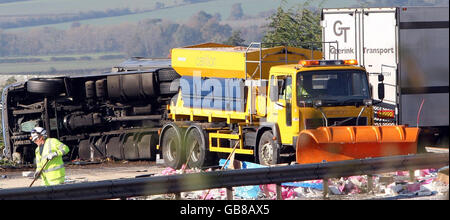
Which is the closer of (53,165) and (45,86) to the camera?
(53,165)

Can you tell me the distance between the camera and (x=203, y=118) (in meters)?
20.5

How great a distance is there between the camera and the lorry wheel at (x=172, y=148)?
67.5 ft

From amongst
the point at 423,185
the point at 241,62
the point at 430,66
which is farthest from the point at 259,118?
the point at 430,66

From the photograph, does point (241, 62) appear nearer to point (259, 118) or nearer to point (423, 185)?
point (259, 118)

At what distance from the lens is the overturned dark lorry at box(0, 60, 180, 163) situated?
24375 millimetres

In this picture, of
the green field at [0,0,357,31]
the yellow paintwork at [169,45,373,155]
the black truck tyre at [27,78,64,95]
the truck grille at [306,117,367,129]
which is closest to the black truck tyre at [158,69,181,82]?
the yellow paintwork at [169,45,373,155]

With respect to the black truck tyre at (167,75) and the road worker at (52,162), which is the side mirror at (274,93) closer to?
the road worker at (52,162)

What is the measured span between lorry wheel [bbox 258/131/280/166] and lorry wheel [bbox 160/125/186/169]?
11.8ft

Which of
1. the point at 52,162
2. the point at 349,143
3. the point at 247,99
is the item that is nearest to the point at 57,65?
the point at 247,99

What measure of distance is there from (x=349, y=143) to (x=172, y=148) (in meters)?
7.16

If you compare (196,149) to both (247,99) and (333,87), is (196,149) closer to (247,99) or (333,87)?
(247,99)

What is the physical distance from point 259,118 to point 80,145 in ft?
29.7

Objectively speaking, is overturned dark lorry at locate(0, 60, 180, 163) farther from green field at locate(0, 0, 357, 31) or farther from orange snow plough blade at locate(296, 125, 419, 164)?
green field at locate(0, 0, 357, 31)

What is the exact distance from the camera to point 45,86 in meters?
24.8
